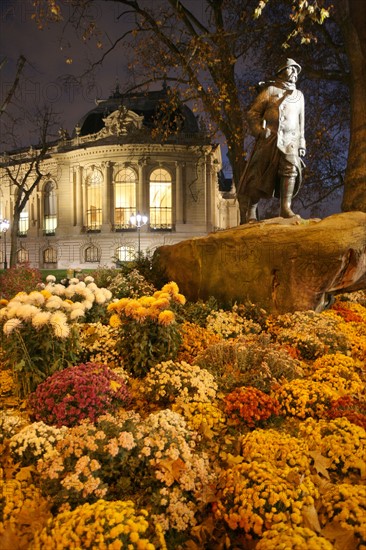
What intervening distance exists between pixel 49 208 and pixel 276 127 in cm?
4406

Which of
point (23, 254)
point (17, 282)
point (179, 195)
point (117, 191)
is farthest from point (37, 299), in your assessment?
point (23, 254)

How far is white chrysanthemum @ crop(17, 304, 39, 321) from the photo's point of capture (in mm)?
4168

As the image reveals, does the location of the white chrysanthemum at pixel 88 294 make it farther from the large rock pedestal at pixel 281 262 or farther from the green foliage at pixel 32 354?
the large rock pedestal at pixel 281 262

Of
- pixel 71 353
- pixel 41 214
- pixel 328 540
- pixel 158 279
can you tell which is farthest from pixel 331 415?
pixel 41 214

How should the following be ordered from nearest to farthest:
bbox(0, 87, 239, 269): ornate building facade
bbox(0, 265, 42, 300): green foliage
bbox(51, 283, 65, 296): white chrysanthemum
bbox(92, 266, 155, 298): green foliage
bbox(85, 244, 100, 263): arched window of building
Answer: bbox(51, 283, 65, 296): white chrysanthemum → bbox(92, 266, 155, 298): green foliage → bbox(0, 265, 42, 300): green foliage → bbox(0, 87, 239, 269): ornate building facade → bbox(85, 244, 100, 263): arched window of building

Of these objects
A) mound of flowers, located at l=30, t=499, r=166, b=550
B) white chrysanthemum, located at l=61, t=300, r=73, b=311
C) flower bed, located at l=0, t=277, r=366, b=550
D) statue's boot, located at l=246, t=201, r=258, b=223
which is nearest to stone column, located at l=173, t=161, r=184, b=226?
statue's boot, located at l=246, t=201, r=258, b=223

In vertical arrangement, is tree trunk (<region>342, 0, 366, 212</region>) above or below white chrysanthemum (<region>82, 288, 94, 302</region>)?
above

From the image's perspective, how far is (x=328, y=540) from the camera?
90.2 inches

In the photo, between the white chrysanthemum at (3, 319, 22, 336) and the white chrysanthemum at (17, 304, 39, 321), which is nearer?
the white chrysanthemum at (3, 319, 22, 336)

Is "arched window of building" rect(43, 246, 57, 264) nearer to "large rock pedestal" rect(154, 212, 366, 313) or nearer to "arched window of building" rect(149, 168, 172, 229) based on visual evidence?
"arched window of building" rect(149, 168, 172, 229)

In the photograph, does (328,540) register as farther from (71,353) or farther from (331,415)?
(71,353)

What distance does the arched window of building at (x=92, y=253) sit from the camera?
4126 centimetres

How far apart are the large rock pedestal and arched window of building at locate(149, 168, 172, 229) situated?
3311 cm

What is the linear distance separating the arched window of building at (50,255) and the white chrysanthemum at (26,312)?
4227 centimetres
